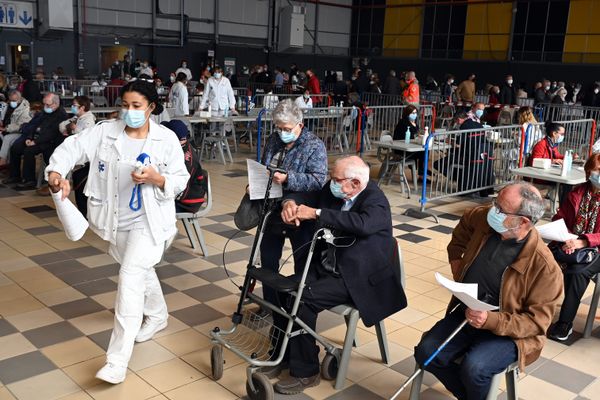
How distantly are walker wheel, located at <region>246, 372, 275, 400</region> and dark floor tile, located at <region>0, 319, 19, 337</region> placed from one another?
1857mm

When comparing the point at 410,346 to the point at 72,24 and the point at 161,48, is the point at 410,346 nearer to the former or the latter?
the point at 72,24

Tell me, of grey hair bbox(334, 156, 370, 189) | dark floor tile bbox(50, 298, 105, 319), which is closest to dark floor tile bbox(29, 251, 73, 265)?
dark floor tile bbox(50, 298, 105, 319)

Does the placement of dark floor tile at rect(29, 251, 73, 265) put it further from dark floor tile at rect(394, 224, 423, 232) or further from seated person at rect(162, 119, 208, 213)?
dark floor tile at rect(394, 224, 423, 232)

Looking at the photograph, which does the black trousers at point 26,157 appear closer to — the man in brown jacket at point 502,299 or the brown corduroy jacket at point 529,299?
the man in brown jacket at point 502,299

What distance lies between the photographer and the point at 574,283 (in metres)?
4.35

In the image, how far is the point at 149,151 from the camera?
11.7 feet

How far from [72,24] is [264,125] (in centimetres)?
1108

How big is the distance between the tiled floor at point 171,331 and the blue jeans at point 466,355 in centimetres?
53

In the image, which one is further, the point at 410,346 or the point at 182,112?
the point at 182,112

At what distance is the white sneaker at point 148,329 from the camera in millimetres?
4078

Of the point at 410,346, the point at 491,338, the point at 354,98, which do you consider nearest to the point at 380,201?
the point at 491,338

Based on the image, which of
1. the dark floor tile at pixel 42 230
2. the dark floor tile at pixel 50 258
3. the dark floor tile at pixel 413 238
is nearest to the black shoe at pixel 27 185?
the dark floor tile at pixel 42 230

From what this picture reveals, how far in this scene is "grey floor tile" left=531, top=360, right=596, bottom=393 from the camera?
3732 millimetres

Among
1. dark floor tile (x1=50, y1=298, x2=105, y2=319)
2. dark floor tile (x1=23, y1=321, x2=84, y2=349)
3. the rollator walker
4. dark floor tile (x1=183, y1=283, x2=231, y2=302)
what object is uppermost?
the rollator walker
